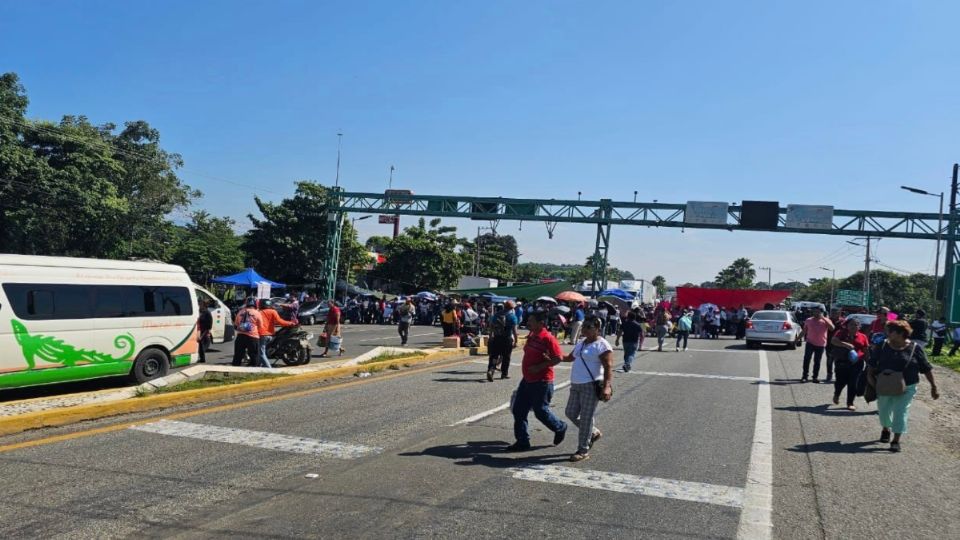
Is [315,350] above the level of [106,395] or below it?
below

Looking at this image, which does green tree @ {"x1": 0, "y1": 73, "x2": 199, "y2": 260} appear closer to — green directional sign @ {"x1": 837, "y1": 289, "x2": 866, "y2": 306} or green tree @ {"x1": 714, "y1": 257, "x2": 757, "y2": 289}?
green directional sign @ {"x1": 837, "y1": 289, "x2": 866, "y2": 306}

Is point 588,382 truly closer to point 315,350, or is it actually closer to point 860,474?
point 860,474

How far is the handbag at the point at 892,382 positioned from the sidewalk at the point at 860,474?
2.24 feet

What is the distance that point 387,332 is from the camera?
2897cm

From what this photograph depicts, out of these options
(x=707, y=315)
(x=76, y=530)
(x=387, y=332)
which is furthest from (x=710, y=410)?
(x=707, y=315)

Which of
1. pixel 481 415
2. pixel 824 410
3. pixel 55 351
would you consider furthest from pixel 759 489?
pixel 55 351

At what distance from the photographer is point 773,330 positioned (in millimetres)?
24500

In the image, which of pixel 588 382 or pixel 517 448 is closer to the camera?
pixel 588 382

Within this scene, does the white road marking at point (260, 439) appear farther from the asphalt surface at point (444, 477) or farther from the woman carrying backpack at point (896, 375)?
the woman carrying backpack at point (896, 375)

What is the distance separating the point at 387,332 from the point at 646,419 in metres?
20.3

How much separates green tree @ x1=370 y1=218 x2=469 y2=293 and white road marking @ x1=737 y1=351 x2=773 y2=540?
155 ft

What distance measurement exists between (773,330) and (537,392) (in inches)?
770

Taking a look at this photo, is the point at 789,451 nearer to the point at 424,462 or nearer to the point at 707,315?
the point at 424,462

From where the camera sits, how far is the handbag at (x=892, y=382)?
8141 mm
